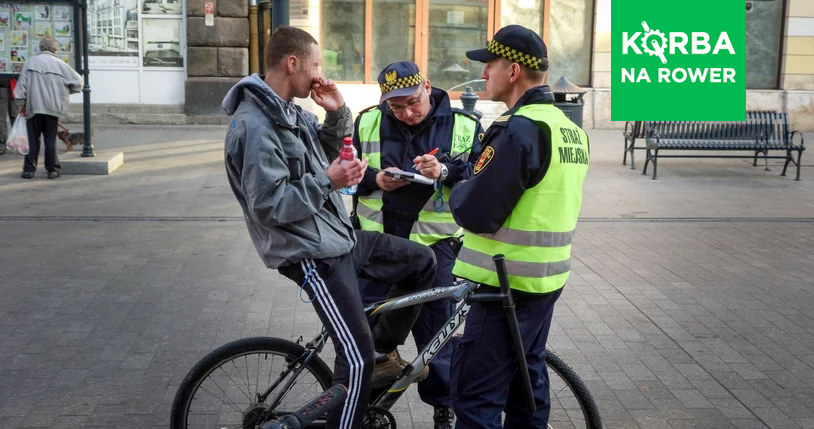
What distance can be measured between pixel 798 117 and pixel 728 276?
12889 millimetres

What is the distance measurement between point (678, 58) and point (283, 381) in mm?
13898

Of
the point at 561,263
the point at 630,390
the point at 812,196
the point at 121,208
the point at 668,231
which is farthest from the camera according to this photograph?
the point at 812,196

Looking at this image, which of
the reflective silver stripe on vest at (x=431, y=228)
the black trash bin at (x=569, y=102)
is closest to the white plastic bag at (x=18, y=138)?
the black trash bin at (x=569, y=102)

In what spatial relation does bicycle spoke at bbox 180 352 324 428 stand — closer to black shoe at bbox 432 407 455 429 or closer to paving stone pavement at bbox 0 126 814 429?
black shoe at bbox 432 407 455 429

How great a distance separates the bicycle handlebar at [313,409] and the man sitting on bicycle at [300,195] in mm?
34

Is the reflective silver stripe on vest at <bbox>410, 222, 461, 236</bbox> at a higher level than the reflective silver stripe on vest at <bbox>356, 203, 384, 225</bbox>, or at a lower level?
lower

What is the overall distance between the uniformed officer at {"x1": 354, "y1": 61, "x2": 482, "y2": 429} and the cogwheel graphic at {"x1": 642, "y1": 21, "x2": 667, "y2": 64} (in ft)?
42.0

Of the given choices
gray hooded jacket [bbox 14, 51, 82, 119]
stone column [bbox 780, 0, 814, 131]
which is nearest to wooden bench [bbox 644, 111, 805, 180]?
stone column [bbox 780, 0, 814, 131]

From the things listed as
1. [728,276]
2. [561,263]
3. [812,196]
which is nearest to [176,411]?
[561,263]

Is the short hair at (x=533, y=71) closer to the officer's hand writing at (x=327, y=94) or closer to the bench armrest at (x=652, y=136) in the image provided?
the officer's hand writing at (x=327, y=94)

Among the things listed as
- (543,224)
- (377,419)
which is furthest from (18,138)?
(543,224)

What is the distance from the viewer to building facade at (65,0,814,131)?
58.0ft

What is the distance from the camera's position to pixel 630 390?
4.98m

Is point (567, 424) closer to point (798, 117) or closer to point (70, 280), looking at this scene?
point (70, 280)
